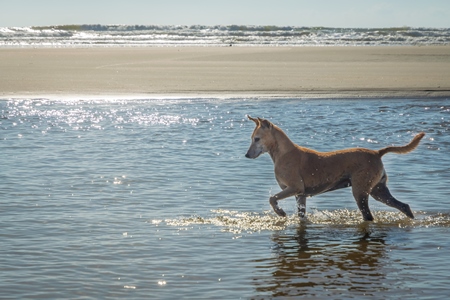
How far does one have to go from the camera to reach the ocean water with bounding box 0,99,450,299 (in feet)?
21.9

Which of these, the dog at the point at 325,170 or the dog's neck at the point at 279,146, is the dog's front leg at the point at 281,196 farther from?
the dog's neck at the point at 279,146

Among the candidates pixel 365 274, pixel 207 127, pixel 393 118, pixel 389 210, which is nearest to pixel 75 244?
pixel 365 274

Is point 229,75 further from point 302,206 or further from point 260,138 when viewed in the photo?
point 302,206

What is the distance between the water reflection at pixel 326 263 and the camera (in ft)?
21.6

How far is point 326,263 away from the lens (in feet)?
23.9

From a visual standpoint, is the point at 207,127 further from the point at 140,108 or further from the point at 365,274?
the point at 365,274

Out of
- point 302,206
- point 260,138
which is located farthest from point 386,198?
point 260,138

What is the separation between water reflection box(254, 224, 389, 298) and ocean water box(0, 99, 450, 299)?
2 centimetres

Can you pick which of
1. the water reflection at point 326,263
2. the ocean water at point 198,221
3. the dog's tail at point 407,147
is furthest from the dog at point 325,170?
the water reflection at point 326,263

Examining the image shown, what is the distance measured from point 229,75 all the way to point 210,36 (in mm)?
41526

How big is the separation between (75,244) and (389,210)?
4223 millimetres

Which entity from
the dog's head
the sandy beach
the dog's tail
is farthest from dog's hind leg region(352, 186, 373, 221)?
the sandy beach

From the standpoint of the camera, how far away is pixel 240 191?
1060 centimetres

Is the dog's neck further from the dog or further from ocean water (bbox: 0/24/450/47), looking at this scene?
ocean water (bbox: 0/24/450/47)
